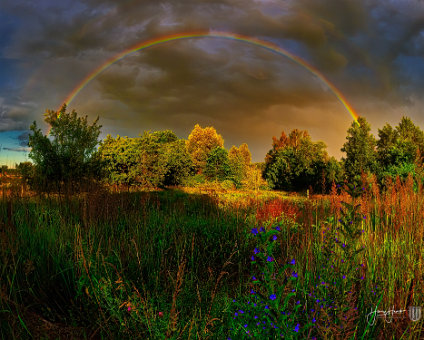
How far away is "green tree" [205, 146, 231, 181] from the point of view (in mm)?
26125

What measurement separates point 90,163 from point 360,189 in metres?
12.7

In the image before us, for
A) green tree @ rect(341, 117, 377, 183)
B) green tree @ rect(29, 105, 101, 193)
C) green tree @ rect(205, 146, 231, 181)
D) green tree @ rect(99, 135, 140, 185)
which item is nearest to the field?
green tree @ rect(29, 105, 101, 193)

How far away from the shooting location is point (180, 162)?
23.2 metres

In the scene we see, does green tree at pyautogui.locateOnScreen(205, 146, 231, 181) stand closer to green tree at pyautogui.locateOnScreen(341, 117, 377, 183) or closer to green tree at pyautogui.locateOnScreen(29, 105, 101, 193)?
green tree at pyautogui.locateOnScreen(341, 117, 377, 183)

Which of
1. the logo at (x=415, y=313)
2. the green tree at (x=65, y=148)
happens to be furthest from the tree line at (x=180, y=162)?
the logo at (x=415, y=313)

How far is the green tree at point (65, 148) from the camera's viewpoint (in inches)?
495

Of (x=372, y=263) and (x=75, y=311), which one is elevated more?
(x=372, y=263)

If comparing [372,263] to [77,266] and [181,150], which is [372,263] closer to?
[77,266]

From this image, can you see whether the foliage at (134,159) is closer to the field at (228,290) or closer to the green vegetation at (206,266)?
the green vegetation at (206,266)

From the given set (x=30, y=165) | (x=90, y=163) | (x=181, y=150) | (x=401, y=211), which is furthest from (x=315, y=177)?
(x=401, y=211)

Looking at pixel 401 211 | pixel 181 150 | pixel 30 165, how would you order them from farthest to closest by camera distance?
pixel 181 150 < pixel 30 165 < pixel 401 211

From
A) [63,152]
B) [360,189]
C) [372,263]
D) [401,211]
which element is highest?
[63,152]

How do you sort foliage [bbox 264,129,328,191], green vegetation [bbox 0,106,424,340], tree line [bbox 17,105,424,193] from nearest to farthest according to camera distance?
green vegetation [bbox 0,106,424,340]
tree line [bbox 17,105,424,193]
foliage [bbox 264,129,328,191]

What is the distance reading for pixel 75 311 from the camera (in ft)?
9.34
